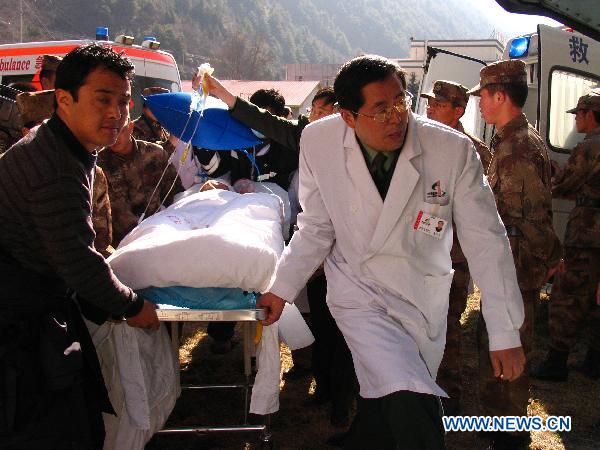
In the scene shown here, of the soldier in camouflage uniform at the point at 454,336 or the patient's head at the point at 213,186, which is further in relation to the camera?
the patient's head at the point at 213,186

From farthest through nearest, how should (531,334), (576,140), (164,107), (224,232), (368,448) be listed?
(576,140), (164,107), (531,334), (224,232), (368,448)

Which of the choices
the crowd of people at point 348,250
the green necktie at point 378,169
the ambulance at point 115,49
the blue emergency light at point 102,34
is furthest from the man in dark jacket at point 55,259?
the blue emergency light at point 102,34

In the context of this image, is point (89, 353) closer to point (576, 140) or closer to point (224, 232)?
point (224, 232)

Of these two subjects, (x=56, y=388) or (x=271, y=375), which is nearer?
(x=56, y=388)

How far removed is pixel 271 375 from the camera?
3.06 m

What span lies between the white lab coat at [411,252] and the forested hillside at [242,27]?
49.2 m

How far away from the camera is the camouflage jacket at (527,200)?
345 centimetres

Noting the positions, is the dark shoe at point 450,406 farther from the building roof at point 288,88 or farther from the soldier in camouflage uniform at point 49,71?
the building roof at point 288,88

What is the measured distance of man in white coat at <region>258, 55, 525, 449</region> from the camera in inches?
96.7

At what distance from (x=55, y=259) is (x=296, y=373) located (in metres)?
2.81

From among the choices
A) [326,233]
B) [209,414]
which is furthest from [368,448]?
[209,414]

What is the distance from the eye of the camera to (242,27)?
101 meters

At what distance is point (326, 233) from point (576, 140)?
4243 millimetres

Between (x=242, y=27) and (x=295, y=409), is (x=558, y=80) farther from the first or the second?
(x=242, y=27)
